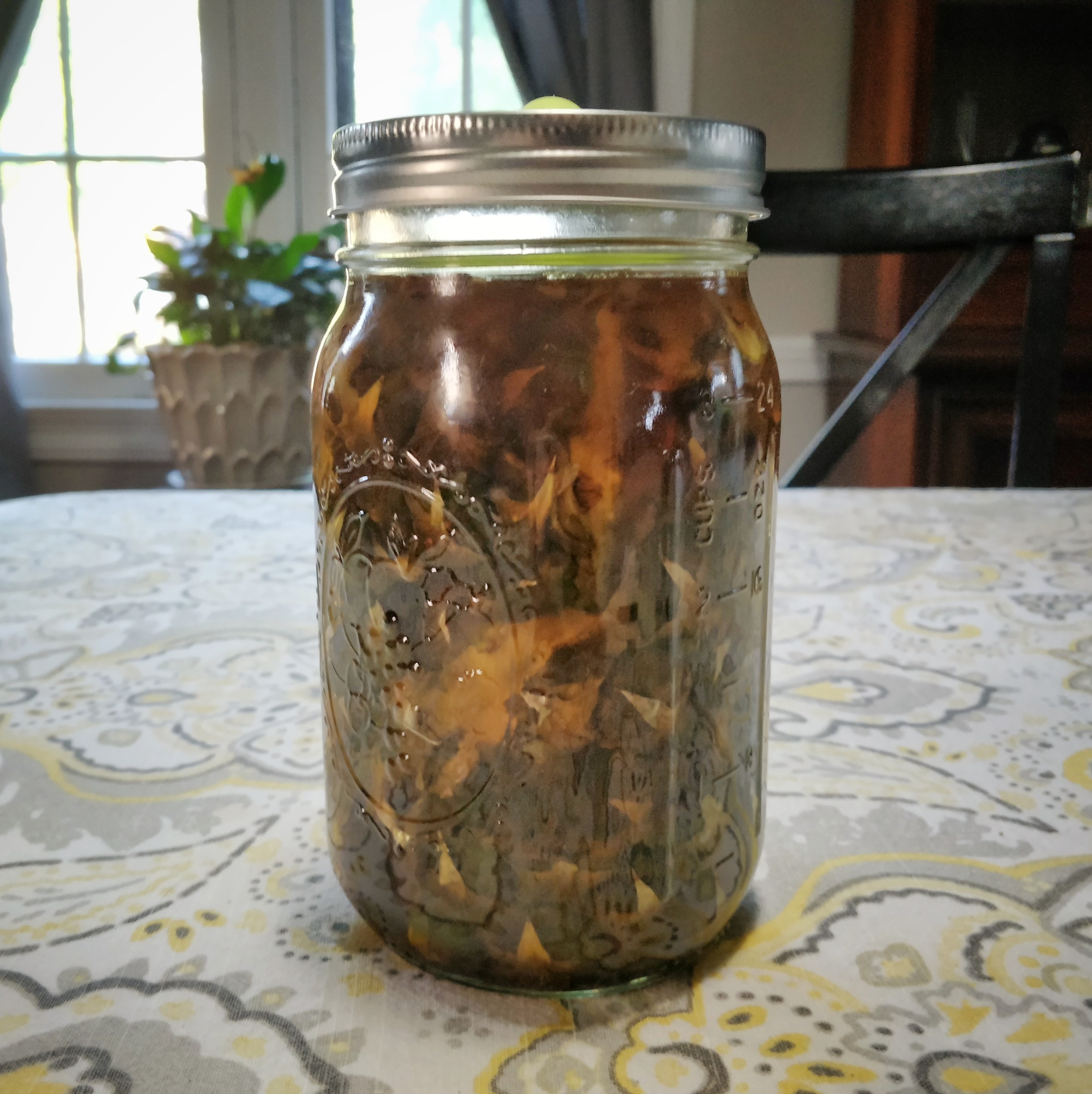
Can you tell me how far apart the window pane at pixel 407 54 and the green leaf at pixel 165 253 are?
590mm

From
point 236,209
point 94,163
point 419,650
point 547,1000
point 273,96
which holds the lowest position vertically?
point 547,1000

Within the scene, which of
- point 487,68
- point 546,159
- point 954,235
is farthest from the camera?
point 487,68

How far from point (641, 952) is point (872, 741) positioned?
24 centimetres

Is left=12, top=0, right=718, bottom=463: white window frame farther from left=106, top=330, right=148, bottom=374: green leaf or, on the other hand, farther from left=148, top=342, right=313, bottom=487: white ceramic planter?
left=148, top=342, right=313, bottom=487: white ceramic planter

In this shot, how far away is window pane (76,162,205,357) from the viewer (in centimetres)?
200

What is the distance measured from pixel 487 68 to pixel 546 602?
1941 millimetres

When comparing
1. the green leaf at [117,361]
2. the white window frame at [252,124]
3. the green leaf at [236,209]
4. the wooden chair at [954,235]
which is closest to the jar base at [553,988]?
the wooden chair at [954,235]

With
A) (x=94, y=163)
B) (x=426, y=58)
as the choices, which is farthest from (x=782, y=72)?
(x=94, y=163)

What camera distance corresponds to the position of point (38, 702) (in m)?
0.56

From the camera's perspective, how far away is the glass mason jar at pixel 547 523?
28 cm

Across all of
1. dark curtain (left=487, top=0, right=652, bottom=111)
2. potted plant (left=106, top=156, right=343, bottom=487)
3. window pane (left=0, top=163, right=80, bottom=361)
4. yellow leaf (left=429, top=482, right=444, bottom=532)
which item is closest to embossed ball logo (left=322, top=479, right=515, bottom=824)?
yellow leaf (left=429, top=482, right=444, bottom=532)

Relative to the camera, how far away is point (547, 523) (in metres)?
0.29

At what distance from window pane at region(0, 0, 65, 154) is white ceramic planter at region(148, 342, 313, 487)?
697 mm

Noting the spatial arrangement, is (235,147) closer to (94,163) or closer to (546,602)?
(94,163)
